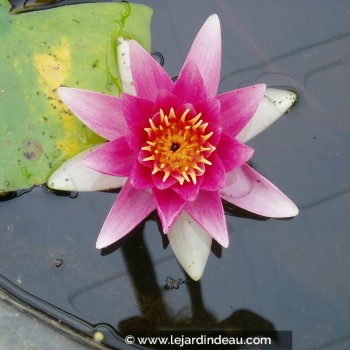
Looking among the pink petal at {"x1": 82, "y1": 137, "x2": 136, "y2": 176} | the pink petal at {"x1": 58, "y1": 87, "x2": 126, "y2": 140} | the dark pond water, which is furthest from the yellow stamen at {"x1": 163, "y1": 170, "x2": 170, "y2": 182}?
the dark pond water

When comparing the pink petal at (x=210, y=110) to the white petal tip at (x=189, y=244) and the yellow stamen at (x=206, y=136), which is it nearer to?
the yellow stamen at (x=206, y=136)

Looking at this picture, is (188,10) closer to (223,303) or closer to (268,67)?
(268,67)

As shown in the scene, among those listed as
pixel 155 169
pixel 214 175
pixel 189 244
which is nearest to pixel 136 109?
pixel 155 169

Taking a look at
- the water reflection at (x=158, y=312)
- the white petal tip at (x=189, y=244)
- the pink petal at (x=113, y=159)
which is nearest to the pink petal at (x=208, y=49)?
the pink petal at (x=113, y=159)

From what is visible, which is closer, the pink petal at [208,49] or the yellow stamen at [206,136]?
the yellow stamen at [206,136]

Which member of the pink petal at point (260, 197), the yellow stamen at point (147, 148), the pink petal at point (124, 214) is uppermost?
Result: the yellow stamen at point (147, 148)

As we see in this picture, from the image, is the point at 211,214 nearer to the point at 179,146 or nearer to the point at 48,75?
the point at 179,146
